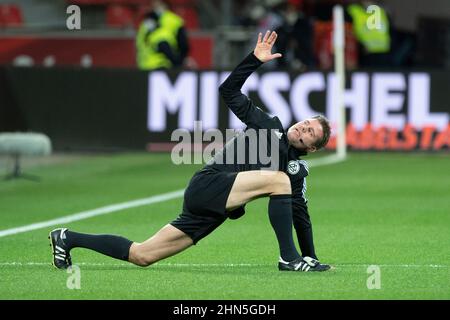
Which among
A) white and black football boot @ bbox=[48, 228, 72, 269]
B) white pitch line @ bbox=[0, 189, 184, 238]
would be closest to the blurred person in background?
white pitch line @ bbox=[0, 189, 184, 238]

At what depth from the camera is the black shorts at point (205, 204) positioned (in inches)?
368

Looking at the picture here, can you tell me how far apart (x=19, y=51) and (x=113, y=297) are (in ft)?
59.1

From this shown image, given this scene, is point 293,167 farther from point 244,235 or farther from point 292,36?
point 292,36

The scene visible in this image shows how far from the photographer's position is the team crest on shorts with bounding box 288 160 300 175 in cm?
949

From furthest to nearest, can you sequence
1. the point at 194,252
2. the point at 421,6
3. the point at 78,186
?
the point at 421,6 → the point at 78,186 → the point at 194,252

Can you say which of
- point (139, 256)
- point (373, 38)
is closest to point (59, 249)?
point (139, 256)

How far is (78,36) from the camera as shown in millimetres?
25703

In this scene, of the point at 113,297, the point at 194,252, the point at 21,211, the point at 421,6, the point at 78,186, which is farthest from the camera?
the point at 421,6

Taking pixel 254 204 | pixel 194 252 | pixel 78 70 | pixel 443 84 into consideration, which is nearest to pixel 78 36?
pixel 78 70

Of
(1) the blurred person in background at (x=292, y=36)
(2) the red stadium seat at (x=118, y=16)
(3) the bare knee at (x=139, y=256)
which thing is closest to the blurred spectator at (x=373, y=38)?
(1) the blurred person in background at (x=292, y=36)

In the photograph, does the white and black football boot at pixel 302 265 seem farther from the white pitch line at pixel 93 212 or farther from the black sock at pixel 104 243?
the white pitch line at pixel 93 212

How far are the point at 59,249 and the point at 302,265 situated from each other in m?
1.88

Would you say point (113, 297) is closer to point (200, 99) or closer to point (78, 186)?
point (78, 186)

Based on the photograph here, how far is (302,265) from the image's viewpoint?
373 inches
